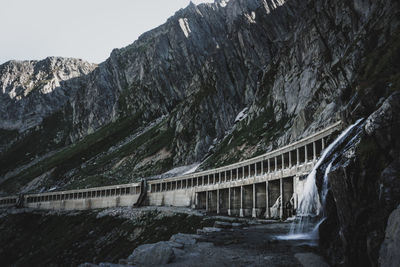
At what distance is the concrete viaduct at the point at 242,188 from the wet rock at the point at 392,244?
2201cm

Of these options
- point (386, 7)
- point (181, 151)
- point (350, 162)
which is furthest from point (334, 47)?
point (350, 162)

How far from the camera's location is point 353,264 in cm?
1117

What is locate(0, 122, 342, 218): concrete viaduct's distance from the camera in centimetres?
4328

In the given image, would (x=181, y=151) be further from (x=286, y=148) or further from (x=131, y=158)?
(x=286, y=148)

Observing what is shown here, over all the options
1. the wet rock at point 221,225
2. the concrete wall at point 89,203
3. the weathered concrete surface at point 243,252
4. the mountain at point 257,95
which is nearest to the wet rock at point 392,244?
the weathered concrete surface at point 243,252

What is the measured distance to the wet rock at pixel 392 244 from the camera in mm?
8484

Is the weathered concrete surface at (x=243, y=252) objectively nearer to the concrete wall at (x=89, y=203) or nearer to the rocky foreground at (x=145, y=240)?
the rocky foreground at (x=145, y=240)

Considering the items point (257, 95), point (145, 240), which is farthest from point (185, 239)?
point (257, 95)

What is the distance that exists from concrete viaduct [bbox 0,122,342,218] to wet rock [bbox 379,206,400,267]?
2201cm

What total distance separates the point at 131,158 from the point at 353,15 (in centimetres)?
10696

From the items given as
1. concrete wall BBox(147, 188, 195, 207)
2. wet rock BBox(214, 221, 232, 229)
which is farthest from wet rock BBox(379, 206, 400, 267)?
concrete wall BBox(147, 188, 195, 207)

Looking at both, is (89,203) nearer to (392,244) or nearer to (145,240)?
(145,240)

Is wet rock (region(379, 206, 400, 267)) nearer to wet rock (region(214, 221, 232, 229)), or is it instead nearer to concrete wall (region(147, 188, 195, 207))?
wet rock (region(214, 221, 232, 229))

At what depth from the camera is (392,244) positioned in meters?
Answer: 8.75
